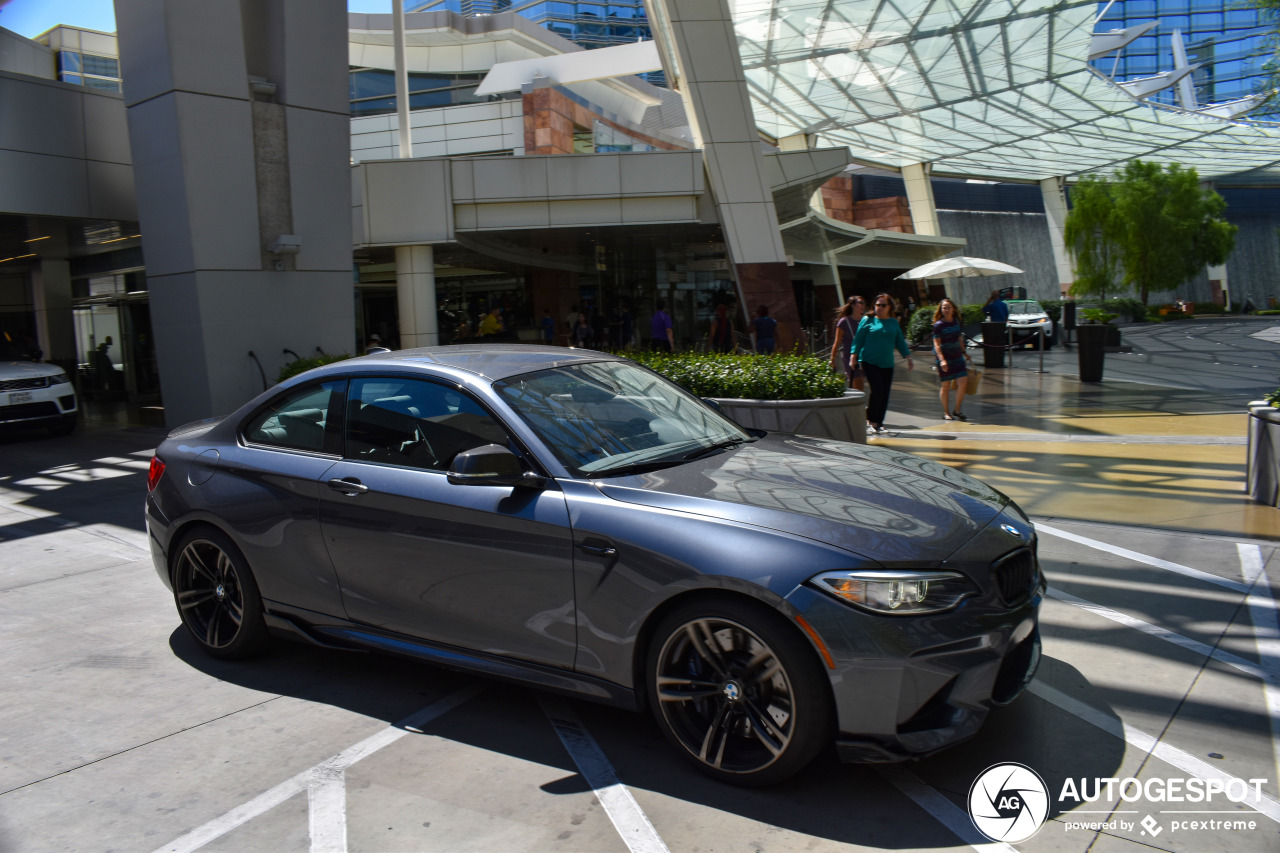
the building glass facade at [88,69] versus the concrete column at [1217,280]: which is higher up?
the building glass facade at [88,69]

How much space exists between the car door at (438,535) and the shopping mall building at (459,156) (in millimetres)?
11216

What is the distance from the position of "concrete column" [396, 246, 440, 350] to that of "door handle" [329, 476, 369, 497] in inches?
793

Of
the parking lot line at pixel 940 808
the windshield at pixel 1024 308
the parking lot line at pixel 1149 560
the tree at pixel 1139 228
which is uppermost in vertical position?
the tree at pixel 1139 228

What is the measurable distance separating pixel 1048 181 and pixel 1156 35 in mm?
23431

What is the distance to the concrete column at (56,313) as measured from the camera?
22.5 m

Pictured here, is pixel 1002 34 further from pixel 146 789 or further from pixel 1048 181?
pixel 146 789

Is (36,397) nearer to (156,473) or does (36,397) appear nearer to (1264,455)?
(156,473)

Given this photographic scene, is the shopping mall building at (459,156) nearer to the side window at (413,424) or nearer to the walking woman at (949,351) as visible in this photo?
the walking woman at (949,351)

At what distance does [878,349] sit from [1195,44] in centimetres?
7327

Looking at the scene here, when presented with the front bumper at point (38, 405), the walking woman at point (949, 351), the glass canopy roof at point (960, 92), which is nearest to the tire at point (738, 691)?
the walking woman at point (949, 351)

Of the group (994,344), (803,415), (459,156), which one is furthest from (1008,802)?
(459,156)

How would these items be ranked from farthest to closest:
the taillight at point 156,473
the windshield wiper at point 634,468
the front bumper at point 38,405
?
1. the front bumper at point 38,405
2. the taillight at point 156,473
3. the windshield wiper at point 634,468

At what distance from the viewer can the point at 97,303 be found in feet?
77.7

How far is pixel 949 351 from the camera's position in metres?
13.1
